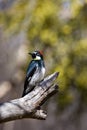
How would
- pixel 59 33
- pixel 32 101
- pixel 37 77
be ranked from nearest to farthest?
pixel 32 101 → pixel 37 77 → pixel 59 33

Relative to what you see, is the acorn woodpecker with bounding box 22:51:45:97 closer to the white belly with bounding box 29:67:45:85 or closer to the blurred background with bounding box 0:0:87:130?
the white belly with bounding box 29:67:45:85

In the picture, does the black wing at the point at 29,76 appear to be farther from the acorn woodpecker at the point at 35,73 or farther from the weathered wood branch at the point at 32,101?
the weathered wood branch at the point at 32,101

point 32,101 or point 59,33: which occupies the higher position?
point 59,33

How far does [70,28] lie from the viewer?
27.0ft

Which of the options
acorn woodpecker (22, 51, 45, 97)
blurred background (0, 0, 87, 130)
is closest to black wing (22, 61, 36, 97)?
acorn woodpecker (22, 51, 45, 97)

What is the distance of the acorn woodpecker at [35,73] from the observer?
398 cm

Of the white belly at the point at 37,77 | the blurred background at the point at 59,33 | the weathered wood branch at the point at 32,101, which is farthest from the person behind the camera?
the blurred background at the point at 59,33

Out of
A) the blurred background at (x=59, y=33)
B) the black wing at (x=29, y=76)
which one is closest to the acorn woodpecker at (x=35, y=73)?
the black wing at (x=29, y=76)

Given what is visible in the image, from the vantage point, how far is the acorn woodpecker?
3.98m

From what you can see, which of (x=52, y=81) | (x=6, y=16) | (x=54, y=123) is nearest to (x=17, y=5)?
(x=6, y=16)

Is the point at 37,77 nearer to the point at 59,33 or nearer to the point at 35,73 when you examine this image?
the point at 35,73

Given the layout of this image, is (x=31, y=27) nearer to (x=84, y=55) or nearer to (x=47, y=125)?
(x=84, y=55)

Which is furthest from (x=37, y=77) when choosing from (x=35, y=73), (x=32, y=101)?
(x=32, y=101)

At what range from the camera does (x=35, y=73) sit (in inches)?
158
